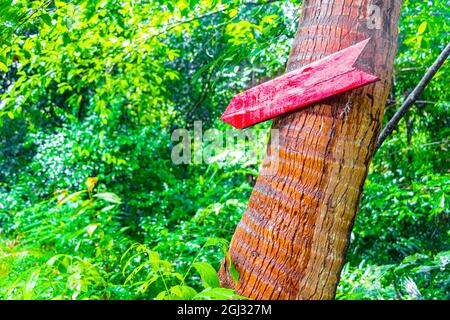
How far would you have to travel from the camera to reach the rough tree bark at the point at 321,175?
1233 millimetres

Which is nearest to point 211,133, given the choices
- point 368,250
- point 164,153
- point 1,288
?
point 164,153

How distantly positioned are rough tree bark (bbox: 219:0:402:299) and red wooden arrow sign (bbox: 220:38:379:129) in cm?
3

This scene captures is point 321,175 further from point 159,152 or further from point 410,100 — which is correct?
point 159,152

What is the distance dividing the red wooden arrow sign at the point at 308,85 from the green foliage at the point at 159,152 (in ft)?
2.06

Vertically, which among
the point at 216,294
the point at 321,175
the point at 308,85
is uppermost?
the point at 308,85

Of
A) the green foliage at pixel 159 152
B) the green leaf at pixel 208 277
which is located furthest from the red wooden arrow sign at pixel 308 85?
the green foliage at pixel 159 152

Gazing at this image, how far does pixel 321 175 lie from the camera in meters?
1.23

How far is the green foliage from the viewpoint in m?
2.59

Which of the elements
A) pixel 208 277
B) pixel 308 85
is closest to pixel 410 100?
pixel 308 85

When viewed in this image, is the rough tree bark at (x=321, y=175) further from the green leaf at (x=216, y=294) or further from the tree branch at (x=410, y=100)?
the tree branch at (x=410, y=100)

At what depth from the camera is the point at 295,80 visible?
4.22 feet

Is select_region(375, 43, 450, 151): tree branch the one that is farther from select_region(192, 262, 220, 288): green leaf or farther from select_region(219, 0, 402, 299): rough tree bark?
select_region(192, 262, 220, 288): green leaf

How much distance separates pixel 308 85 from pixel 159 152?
13.9 ft

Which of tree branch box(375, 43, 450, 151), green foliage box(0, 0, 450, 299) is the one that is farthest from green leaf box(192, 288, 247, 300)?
tree branch box(375, 43, 450, 151)
